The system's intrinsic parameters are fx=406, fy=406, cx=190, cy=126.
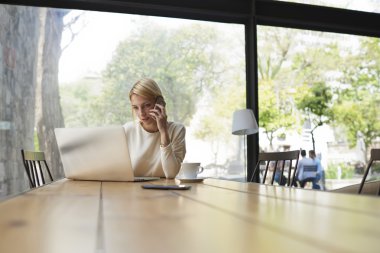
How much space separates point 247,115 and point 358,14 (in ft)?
6.89

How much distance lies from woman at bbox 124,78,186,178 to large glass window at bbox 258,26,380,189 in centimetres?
213

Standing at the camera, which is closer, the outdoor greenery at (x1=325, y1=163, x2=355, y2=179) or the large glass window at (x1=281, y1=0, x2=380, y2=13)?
the large glass window at (x1=281, y1=0, x2=380, y2=13)

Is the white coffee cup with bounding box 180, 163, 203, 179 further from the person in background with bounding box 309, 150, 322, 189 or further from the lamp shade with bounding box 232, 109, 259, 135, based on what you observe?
the person in background with bounding box 309, 150, 322, 189

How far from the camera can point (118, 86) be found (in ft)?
13.3

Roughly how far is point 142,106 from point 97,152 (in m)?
0.83

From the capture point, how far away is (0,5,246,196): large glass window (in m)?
3.60

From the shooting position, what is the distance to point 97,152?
172 cm

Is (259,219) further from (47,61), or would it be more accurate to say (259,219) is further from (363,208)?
(47,61)

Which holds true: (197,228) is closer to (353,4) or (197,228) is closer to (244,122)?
(244,122)

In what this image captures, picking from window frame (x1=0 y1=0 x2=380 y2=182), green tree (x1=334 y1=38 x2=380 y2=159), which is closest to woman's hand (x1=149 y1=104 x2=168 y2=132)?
window frame (x1=0 y1=0 x2=380 y2=182)

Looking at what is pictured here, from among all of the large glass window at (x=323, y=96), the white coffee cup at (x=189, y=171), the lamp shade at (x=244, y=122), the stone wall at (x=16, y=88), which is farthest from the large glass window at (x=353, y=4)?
the white coffee cup at (x=189, y=171)

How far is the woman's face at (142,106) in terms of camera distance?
2.51 metres

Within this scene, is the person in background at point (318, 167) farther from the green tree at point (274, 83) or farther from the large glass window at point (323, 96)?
the green tree at point (274, 83)

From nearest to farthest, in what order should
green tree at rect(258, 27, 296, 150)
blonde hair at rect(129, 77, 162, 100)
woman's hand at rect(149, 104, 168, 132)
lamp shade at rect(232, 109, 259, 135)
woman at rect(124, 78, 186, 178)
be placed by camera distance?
1. woman's hand at rect(149, 104, 168, 132)
2. woman at rect(124, 78, 186, 178)
3. blonde hair at rect(129, 77, 162, 100)
4. lamp shade at rect(232, 109, 259, 135)
5. green tree at rect(258, 27, 296, 150)
